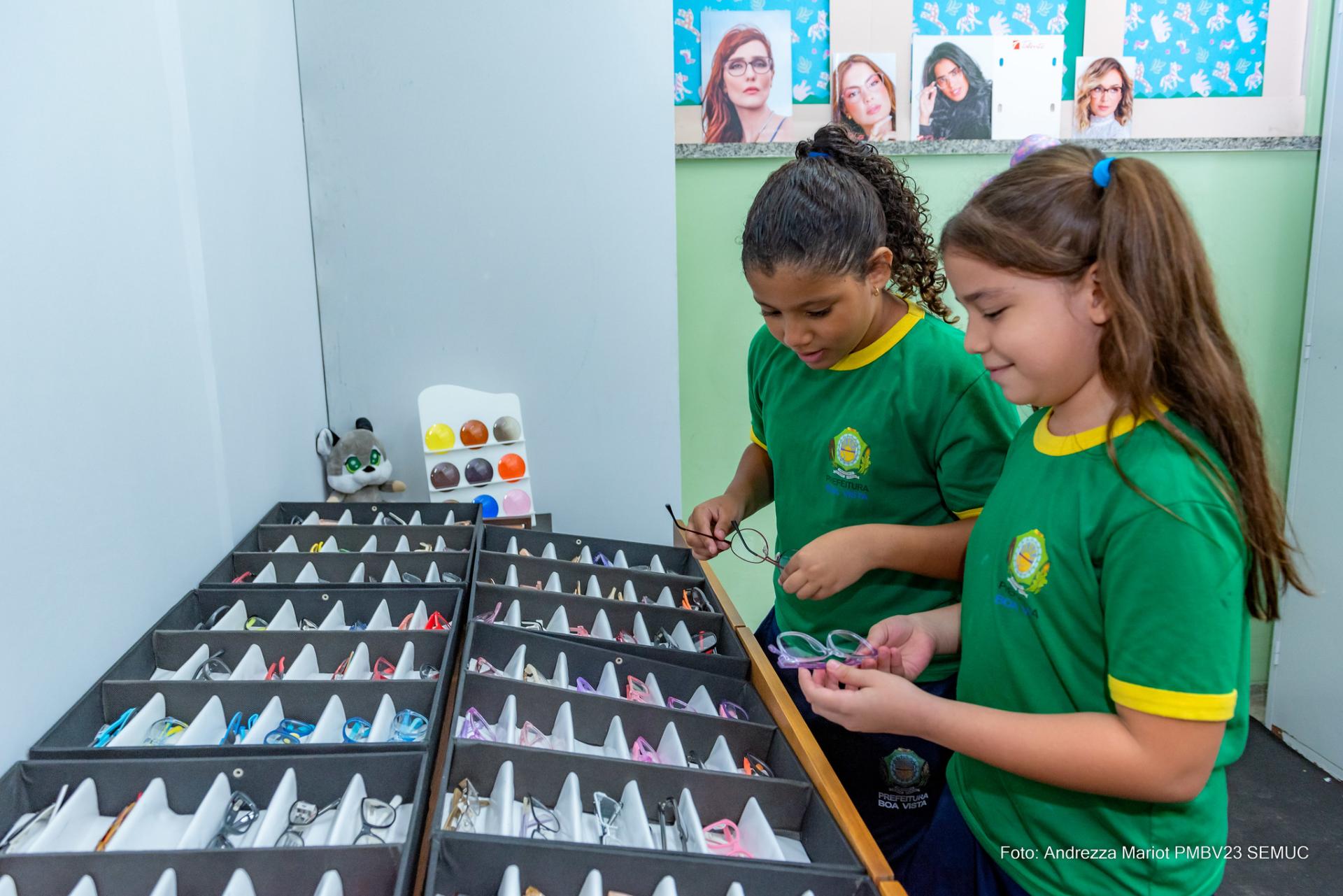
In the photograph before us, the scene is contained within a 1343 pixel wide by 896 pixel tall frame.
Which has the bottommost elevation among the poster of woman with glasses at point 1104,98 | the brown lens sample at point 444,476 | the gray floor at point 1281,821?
the gray floor at point 1281,821

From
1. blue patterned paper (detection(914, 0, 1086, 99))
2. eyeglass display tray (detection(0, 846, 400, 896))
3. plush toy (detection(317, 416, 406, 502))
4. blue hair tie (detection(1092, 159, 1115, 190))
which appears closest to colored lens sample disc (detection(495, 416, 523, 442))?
plush toy (detection(317, 416, 406, 502))

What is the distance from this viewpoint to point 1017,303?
0.81 meters

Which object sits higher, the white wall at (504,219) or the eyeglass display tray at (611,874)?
the white wall at (504,219)

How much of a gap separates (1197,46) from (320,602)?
2860mm

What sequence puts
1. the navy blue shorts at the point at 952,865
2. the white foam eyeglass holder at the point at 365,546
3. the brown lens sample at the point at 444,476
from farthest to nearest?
the brown lens sample at the point at 444,476
the white foam eyeglass holder at the point at 365,546
the navy blue shorts at the point at 952,865

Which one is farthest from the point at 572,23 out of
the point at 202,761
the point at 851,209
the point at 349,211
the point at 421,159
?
the point at 202,761

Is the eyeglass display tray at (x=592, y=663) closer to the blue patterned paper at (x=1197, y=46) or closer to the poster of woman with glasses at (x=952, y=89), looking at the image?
the poster of woman with glasses at (x=952, y=89)

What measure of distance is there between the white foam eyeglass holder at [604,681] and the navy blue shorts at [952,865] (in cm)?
29

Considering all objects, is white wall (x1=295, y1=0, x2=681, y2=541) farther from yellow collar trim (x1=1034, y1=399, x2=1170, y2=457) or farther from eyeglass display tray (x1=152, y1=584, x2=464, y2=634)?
yellow collar trim (x1=1034, y1=399, x2=1170, y2=457)

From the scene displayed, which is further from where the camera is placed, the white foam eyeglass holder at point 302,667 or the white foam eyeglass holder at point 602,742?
the white foam eyeglass holder at point 302,667

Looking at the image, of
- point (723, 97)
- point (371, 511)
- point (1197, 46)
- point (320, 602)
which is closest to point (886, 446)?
point (320, 602)

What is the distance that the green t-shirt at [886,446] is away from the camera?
3.60 feet

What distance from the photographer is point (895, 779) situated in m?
1.21

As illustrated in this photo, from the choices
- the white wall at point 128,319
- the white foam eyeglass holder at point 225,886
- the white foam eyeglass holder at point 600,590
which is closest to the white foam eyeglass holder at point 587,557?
the white foam eyeglass holder at point 600,590
